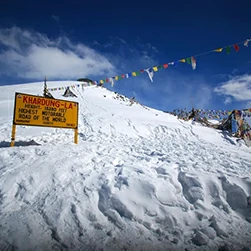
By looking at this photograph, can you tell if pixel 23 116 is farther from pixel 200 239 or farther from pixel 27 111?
pixel 200 239

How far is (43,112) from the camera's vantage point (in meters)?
6.54

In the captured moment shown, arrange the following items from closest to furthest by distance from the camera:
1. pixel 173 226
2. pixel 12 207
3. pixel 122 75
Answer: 1. pixel 173 226
2. pixel 12 207
3. pixel 122 75

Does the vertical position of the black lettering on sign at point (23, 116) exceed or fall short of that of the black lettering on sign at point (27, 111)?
it falls short

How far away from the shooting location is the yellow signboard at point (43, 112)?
19.9 ft

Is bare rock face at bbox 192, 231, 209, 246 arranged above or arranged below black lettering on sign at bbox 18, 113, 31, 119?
below

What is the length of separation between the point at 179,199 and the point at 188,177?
70 cm

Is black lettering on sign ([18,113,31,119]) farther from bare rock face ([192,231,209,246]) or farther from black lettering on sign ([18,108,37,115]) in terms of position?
bare rock face ([192,231,209,246])

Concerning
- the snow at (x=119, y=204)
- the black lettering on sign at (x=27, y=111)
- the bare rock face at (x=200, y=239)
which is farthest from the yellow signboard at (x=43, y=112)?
the bare rock face at (x=200, y=239)

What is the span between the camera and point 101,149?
6.04 metres

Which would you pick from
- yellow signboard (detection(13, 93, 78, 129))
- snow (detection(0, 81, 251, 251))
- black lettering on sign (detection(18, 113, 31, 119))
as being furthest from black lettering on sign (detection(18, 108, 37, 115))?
snow (detection(0, 81, 251, 251))

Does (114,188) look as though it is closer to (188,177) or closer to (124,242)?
(124,242)

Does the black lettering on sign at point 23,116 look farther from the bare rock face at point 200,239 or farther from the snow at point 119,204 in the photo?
the bare rock face at point 200,239

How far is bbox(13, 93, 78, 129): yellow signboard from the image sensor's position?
6062mm

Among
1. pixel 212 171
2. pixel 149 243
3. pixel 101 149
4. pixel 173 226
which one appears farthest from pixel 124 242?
pixel 101 149
